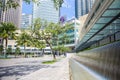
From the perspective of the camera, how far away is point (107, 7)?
948cm

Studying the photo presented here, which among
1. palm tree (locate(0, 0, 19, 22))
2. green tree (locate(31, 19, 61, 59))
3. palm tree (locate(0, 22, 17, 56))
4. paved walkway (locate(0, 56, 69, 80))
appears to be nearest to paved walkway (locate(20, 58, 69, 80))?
paved walkway (locate(0, 56, 69, 80))

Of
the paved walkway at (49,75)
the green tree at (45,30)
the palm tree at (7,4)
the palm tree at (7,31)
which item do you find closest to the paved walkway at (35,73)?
the paved walkway at (49,75)

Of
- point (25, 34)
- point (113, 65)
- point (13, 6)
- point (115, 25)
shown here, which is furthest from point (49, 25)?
point (113, 65)

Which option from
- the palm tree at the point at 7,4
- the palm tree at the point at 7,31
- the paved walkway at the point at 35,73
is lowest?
the paved walkway at the point at 35,73

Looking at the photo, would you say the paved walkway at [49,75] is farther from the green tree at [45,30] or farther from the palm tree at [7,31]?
the palm tree at [7,31]

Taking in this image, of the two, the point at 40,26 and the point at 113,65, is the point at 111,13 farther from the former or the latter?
the point at 40,26

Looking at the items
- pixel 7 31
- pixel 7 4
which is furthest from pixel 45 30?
pixel 7 31

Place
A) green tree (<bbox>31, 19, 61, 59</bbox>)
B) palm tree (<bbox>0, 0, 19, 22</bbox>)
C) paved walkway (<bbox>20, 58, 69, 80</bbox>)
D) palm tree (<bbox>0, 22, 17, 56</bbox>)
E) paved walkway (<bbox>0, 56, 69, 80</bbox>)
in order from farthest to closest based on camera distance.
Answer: palm tree (<bbox>0, 22, 17, 56</bbox>) → green tree (<bbox>31, 19, 61, 59</bbox>) → paved walkway (<bbox>0, 56, 69, 80</bbox>) → paved walkway (<bbox>20, 58, 69, 80</bbox>) → palm tree (<bbox>0, 0, 19, 22</bbox>)

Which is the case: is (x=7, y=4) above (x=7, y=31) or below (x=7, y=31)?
below

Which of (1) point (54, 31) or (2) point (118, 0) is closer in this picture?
(2) point (118, 0)

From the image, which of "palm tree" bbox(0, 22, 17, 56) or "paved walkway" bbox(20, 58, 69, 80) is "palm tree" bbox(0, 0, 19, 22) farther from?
"palm tree" bbox(0, 22, 17, 56)

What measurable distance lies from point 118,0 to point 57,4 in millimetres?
2698

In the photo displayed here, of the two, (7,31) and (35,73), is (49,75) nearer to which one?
(35,73)

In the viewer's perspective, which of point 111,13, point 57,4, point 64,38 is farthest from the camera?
point 64,38
